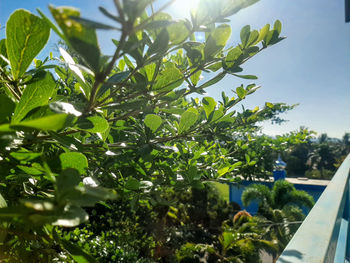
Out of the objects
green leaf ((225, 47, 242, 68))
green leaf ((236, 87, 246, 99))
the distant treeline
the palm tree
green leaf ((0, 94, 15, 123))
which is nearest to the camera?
green leaf ((0, 94, 15, 123))

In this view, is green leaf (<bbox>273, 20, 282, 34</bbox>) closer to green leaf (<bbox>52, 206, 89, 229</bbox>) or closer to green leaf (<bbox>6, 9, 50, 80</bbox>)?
green leaf (<bbox>6, 9, 50, 80</bbox>)

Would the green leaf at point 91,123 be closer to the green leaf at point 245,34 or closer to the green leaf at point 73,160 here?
the green leaf at point 73,160

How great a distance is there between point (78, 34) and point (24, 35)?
0.86ft

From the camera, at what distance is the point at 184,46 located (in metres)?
0.67

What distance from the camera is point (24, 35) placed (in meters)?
0.56

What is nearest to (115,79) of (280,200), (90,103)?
(90,103)

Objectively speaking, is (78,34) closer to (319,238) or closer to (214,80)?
(214,80)

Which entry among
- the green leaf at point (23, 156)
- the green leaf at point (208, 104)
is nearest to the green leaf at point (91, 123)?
the green leaf at point (23, 156)

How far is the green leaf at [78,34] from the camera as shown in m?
0.36

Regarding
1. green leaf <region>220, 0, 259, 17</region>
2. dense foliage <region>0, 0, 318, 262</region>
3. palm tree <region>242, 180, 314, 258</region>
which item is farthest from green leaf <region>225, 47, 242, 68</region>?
palm tree <region>242, 180, 314, 258</region>

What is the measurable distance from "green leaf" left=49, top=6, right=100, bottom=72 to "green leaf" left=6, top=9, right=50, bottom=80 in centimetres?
22

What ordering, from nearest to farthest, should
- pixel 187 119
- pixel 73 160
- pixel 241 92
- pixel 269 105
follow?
pixel 73 160
pixel 187 119
pixel 241 92
pixel 269 105

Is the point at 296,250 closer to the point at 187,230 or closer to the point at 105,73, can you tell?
the point at 105,73

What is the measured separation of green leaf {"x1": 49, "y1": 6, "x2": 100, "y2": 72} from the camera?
0.36 m
